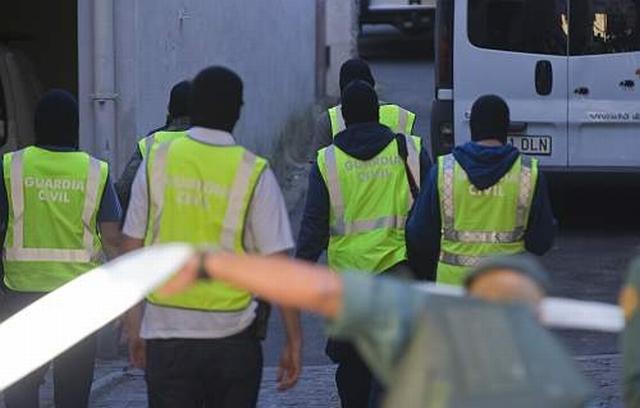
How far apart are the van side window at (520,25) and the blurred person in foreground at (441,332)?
9.32m

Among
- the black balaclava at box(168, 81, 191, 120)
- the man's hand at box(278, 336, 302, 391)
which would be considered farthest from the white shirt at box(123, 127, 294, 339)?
the black balaclava at box(168, 81, 191, 120)

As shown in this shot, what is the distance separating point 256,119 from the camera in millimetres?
14414

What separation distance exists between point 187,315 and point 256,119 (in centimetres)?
949

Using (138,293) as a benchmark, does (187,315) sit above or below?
below

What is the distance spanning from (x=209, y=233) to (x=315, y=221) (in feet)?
5.10

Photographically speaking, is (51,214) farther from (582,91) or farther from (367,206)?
(582,91)

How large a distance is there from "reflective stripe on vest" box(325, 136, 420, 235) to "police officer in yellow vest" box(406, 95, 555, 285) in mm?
349

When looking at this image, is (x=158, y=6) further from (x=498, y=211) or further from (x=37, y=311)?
(x=37, y=311)

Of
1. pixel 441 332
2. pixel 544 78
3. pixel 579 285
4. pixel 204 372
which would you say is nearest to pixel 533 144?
pixel 544 78

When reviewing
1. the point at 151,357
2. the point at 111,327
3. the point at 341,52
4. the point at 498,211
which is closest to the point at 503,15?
the point at 111,327

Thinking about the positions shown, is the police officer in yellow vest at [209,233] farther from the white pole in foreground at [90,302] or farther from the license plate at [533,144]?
the license plate at [533,144]

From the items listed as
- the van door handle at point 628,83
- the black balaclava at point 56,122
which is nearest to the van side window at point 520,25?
the van door handle at point 628,83

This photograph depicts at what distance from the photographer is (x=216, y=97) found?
507 centimetres

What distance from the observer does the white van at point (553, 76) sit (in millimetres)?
11727
